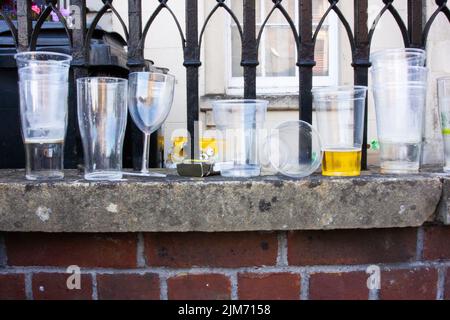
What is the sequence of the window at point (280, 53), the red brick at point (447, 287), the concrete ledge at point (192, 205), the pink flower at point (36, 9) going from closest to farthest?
the concrete ledge at point (192, 205) < the red brick at point (447, 287) < the pink flower at point (36, 9) < the window at point (280, 53)

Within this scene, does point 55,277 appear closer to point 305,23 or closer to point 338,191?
point 338,191

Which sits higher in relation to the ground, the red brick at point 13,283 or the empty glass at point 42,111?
the empty glass at point 42,111

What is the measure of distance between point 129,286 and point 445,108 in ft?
3.04

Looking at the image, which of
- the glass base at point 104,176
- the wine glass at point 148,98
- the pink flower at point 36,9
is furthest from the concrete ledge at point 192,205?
the pink flower at point 36,9

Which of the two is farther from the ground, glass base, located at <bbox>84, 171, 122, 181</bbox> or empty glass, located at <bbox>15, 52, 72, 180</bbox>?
empty glass, located at <bbox>15, 52, 72, 180</bbox>

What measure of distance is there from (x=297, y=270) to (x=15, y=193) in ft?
2.28

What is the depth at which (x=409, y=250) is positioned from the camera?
1164 mm

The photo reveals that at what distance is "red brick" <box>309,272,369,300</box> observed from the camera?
1154mm

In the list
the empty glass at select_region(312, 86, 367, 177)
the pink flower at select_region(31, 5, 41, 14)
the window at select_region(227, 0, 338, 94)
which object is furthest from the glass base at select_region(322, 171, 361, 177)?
the window at select_region(227, 0, 338, 94)

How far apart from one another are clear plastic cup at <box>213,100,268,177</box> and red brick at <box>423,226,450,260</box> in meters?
0.45

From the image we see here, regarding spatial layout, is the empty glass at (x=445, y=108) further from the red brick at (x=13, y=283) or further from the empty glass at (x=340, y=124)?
the red brick at (x=13, y=283)

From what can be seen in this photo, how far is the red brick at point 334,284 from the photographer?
115 cm

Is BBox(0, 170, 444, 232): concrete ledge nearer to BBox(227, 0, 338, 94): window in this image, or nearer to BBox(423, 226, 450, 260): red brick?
BBox(423, 226, 450, 260): red brick

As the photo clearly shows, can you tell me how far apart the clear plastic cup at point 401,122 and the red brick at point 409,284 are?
26cm
